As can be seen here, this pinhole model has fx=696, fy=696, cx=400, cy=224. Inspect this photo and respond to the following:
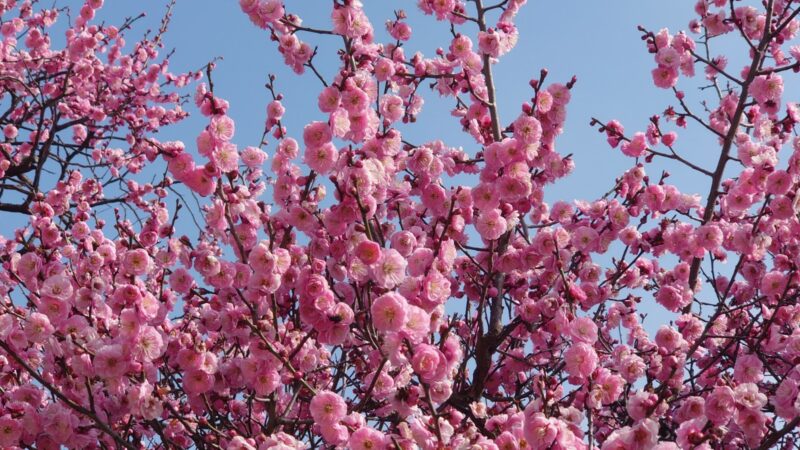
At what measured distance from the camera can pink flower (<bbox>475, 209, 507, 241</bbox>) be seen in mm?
4285

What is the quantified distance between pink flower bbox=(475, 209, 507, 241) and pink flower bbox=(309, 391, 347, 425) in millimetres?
1560

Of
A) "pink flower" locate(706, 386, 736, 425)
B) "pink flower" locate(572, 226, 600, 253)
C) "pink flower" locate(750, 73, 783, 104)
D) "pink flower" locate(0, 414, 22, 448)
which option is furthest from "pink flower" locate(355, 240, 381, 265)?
"pink flower" locate(750, 73, 783, 104)

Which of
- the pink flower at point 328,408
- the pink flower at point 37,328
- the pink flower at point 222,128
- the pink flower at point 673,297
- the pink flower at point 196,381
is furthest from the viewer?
the pink flower at point 673,297

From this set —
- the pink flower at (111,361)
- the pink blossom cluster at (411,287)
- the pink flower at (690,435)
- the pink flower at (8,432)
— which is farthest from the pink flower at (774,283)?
the pink flower at (8,432)

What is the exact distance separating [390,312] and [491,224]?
1.53 meters

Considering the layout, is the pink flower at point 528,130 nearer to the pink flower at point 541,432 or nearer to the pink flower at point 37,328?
the pink flower at point 541,432

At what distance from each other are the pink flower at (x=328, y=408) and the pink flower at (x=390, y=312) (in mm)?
520

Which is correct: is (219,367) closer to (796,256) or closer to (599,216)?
(599,216)

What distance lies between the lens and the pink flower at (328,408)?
3.20 m

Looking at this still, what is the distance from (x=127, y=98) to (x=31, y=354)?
6.70 meters

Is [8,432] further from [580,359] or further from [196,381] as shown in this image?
[580,359]

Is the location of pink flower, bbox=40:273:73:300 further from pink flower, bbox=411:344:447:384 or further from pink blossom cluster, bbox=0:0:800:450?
pink flower, bbox=411:344:447:384

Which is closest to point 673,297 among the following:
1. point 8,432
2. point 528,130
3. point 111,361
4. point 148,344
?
point 528,130

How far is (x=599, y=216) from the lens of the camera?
5.20 metres
